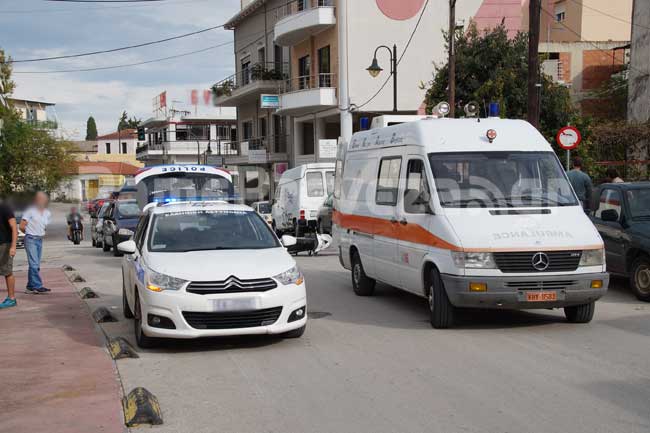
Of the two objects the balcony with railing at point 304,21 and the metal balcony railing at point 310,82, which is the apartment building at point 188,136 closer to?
the metal balcony railing at point 310,82

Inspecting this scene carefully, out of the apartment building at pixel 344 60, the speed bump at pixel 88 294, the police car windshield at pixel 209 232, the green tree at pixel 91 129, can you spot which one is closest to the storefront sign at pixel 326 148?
the apartment building at pixel 344 60

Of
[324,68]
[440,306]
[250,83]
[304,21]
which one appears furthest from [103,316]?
[250,83]

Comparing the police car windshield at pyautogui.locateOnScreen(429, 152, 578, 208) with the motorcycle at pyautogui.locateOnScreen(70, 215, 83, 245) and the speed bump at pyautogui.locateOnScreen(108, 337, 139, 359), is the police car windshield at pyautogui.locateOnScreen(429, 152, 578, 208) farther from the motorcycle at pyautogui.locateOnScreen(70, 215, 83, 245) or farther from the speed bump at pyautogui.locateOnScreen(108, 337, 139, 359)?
the motorcycle at pyautogui.locateOnScreen(70, 215, 83, 245)

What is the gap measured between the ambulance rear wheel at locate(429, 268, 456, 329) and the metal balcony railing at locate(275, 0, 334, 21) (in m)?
27.6

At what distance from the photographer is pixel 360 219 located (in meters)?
12.4

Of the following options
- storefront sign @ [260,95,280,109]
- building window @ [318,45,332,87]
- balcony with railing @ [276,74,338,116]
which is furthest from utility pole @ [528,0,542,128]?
storefront sign @ [260,95,280,109]

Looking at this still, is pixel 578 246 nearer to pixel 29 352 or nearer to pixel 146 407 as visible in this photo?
pixel 146 407

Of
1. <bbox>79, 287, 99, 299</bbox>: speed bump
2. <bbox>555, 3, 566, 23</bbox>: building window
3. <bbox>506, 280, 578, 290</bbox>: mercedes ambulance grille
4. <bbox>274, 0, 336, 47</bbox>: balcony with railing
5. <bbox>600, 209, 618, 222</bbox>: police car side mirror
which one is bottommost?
<bbox>79, 287, 99, 299</bbox>: speed bump

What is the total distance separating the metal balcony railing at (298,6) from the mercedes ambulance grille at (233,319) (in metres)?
28.7

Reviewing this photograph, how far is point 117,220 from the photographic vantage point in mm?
23812

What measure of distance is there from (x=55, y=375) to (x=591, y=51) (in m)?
42.0

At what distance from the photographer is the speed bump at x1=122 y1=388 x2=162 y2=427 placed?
5.78 m

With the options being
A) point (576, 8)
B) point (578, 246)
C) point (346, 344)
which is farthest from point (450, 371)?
point (576, 8)

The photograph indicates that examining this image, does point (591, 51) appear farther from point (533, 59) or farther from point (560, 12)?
point (533, 59)
